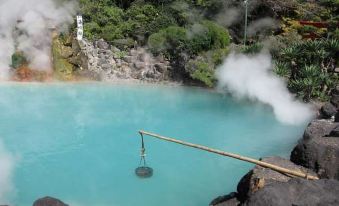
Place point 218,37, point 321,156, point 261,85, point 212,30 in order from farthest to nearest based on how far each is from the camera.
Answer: point 212,30, point 218,37, point 261,85, point 321,156

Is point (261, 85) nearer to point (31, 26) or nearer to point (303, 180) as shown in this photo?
point (303, 180)

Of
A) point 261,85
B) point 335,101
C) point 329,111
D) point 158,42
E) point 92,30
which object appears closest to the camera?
point 329,111

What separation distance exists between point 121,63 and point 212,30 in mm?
4205

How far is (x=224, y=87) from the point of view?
15734 millimetres

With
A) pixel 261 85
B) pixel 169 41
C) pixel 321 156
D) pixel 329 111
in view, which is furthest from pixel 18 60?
pixel 321 156

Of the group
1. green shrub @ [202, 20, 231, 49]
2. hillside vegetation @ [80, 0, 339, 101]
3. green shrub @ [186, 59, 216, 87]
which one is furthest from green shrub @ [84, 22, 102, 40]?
green shrub @ [202, 20, 231, 49]

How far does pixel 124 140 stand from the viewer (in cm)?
1112

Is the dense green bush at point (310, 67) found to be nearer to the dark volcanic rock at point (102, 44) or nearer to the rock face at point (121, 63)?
the rock face at point (121, 63)

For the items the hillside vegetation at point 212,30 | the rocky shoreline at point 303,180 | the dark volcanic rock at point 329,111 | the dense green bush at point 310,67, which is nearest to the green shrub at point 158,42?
the hillside vegetation at point 212,30

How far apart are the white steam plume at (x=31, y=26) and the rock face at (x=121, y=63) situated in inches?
64.4

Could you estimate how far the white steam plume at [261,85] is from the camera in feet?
41.9

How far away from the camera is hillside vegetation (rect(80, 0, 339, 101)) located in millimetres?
14430

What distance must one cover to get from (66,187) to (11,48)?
1211cm

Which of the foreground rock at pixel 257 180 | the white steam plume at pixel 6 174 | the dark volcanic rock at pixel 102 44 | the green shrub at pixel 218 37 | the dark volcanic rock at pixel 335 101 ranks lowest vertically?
the white steam plume at pixel 6 174
